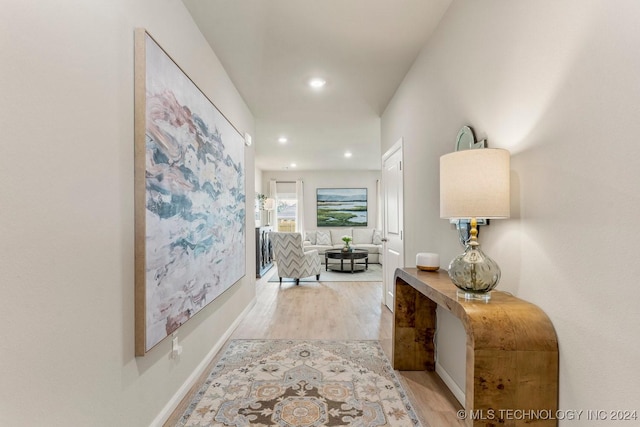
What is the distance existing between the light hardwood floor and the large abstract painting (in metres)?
0.68

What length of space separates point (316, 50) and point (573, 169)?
6.87 feet

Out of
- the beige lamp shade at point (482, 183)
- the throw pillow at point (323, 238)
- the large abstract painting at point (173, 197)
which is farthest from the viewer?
the throw pillow at point (323, 238)

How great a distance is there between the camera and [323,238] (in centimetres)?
823

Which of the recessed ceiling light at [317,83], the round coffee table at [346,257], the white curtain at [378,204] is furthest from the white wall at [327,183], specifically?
the recessed ceiling light at [317,83]

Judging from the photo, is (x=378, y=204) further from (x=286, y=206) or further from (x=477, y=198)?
(x=477, y=198)

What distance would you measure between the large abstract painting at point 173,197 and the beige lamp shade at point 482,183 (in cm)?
143

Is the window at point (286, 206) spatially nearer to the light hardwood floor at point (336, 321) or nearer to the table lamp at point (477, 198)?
the light hardwood floor at point (336, 321)

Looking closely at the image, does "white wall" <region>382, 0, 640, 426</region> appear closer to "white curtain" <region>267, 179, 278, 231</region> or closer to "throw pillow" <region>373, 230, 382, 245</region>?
"throw pillow" <region>373, 230, 382, 245</region>

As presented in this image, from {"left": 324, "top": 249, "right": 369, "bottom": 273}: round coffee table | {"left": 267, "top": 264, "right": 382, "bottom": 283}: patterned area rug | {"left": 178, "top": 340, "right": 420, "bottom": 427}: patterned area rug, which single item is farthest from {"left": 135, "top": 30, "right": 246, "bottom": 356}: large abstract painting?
{"left": 324, "top": 249, "right": 369, "bottom": 273}: round coffee table

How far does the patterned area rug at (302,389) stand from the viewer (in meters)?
1.74

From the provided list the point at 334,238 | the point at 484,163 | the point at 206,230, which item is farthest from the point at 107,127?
the point at 334,238

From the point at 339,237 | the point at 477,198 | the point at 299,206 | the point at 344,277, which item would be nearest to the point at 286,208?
the point at 299,206

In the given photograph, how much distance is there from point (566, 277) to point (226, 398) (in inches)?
76.3

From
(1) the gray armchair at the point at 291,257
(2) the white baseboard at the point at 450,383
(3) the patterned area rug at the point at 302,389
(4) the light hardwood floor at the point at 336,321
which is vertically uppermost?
(1) the gray armchair at the point at 291,257
